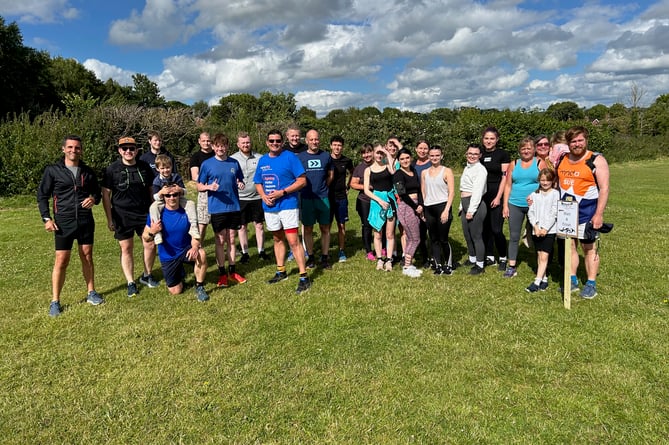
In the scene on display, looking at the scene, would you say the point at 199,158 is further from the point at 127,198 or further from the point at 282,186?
the point at 282,186

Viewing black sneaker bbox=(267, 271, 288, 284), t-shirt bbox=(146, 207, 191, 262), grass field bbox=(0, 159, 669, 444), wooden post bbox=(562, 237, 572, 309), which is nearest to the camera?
grass field bbox=(0, 159, 669, 444)

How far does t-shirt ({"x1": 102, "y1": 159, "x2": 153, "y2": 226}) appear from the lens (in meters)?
5.35

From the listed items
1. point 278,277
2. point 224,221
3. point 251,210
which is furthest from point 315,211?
A: point 224,221

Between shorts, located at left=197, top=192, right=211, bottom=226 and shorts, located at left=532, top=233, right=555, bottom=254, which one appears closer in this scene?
shorts, located at left=532, top=233, right=555, bottom=254

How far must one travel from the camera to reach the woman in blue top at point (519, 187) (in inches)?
217

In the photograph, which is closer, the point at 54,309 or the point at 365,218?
the point at 54,309

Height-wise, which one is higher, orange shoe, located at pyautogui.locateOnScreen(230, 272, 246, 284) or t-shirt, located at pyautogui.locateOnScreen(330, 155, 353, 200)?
t-shirt, located at pyautogui.locateOnScreen(330, 155, 353, 200)

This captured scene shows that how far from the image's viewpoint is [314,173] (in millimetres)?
6289

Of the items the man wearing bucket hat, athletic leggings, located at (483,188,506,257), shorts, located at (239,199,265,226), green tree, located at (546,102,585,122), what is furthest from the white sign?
green tree, located at (546,102,585,122)

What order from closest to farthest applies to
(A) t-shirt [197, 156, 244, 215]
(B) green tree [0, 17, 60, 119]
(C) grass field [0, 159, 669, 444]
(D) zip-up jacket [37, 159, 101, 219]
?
(C) grass field [0, 159, 669, 444] < (D) zip-up jacket [37, 159, 101, 219] < (A) t-shirt [197, 156, 244, 215] < (B) green tree [0, 17, 60, 119]

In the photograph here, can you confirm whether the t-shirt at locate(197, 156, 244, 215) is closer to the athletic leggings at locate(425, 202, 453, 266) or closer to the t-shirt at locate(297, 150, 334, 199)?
the t-shirt at locate(297, 150, 334, 199)

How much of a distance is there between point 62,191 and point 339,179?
3953 millimetres

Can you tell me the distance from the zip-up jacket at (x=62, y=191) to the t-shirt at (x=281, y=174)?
217 cm

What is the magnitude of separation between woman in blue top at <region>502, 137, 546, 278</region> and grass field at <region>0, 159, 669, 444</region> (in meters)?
0.53
